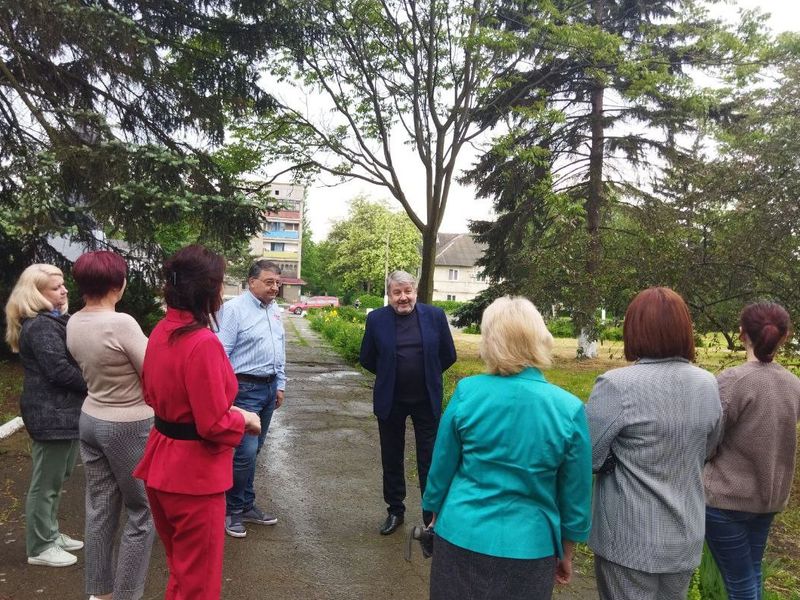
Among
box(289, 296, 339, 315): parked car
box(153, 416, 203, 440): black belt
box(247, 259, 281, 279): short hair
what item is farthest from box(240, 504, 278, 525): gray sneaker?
box(289, 296, 339, 315): parked car

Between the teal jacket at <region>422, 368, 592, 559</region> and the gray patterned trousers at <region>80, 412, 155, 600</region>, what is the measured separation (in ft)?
5.39

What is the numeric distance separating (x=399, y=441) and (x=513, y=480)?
8.31 ft

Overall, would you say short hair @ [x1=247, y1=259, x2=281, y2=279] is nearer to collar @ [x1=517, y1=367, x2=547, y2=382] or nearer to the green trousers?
the green trousers

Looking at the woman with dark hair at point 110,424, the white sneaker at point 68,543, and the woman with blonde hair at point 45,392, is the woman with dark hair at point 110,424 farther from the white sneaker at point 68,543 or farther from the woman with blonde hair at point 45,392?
the white sneaker at point 68,543

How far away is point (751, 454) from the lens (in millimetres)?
2854

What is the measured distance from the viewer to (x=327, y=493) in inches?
219

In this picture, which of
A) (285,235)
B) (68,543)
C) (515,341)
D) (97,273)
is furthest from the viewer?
(285,235)

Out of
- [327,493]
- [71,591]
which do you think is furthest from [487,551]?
[327,493]

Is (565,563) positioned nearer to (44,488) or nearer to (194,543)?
(194,543)

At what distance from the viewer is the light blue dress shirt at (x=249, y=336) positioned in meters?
4.48

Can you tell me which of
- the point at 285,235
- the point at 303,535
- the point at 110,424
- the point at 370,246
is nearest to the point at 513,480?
the point at 110,424

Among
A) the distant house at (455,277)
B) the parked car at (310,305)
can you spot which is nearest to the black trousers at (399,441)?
the parked car at (310,305)

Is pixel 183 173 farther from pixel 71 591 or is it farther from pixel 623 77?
pixel 623 77

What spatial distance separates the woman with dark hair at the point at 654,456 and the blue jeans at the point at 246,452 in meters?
2.69
